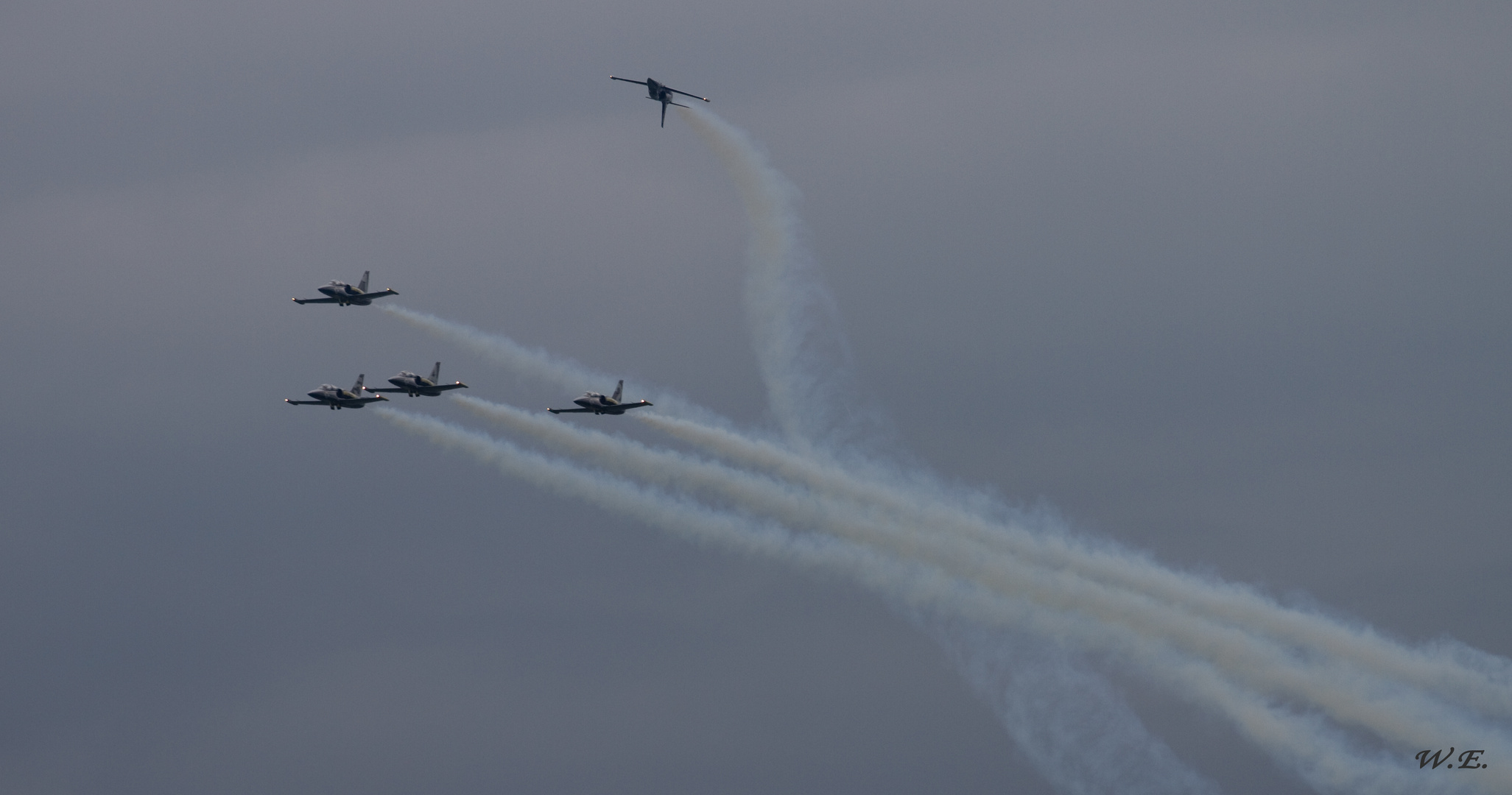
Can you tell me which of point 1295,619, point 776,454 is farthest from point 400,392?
point 1295,619

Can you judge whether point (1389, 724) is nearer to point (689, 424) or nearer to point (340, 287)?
point (689, 424)

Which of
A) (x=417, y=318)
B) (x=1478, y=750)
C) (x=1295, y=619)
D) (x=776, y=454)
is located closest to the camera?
(x=1478, y=750)

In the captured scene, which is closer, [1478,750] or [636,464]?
[1478,750]

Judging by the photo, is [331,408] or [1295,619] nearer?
[1295,619]

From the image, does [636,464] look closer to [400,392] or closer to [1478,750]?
[400,392]

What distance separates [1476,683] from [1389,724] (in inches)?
152

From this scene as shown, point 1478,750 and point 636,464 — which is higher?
point 636,464

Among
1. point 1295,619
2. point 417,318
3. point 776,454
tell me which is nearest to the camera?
point 1295,619

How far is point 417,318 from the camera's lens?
113 metres

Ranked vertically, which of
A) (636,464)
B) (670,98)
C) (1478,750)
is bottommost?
(1478,750)

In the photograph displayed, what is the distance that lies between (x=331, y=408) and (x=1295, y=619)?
46.3 metres

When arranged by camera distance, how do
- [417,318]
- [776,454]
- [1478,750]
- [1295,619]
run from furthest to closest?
[417,318] → [776,454] → [1295,619] → [1478,750]

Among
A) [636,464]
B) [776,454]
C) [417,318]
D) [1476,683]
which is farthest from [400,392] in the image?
[1476,683]

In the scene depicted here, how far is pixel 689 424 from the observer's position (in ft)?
354
